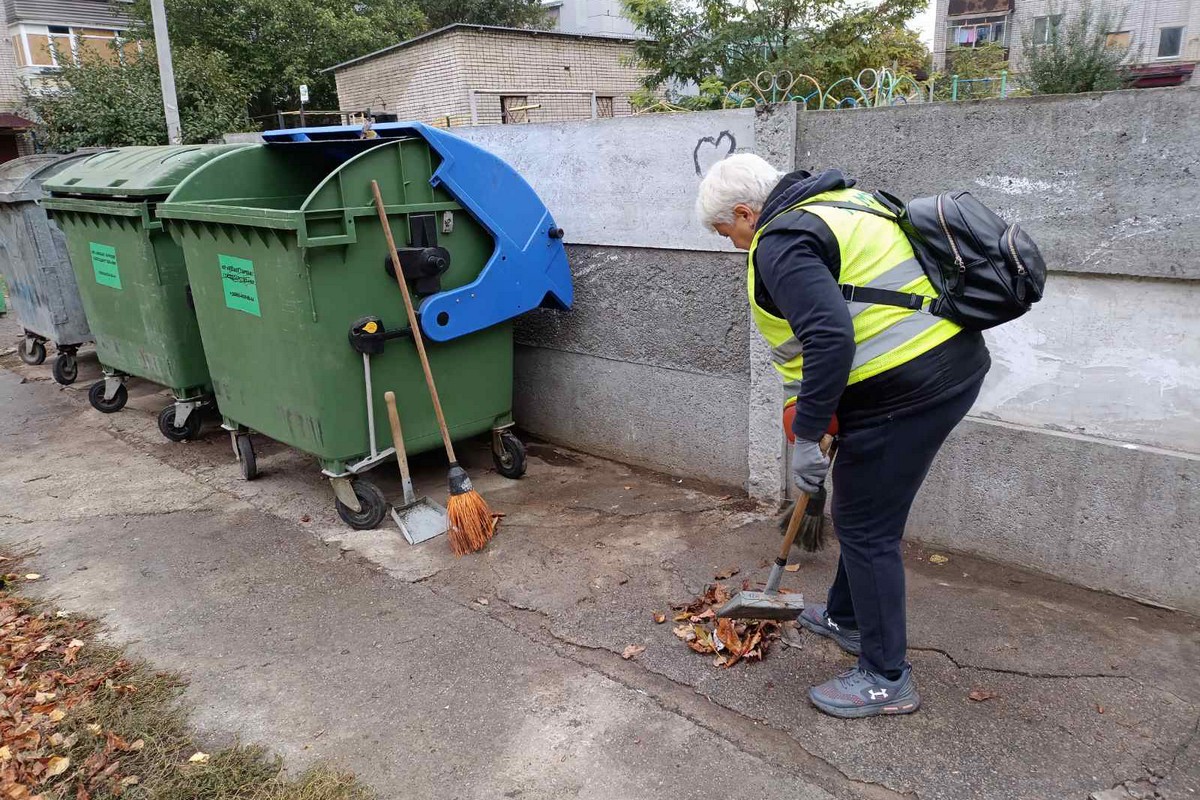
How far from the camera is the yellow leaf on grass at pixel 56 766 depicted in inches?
95.6

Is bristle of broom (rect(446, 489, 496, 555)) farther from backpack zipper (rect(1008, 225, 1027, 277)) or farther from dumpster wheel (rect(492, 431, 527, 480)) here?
backpack zipper (rect(1008, 225, 1027, 277))

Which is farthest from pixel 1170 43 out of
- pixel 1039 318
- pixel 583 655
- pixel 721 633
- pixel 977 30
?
pixel 583 655

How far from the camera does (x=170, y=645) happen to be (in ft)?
10.4

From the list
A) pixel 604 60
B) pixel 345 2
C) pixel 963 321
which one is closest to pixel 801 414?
pixel 963 321

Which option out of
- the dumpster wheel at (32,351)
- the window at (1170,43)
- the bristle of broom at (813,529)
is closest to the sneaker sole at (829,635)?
the bristle of broom at (813,529)

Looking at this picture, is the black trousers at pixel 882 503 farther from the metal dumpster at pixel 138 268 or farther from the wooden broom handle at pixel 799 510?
the metal dumpster at pixel 138 268

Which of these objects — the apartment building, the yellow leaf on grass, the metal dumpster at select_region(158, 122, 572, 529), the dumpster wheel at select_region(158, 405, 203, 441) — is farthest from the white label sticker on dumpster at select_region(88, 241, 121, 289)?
the apartment building

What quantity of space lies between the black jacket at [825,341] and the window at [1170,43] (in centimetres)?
2730

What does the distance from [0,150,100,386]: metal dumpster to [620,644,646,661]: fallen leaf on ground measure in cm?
558

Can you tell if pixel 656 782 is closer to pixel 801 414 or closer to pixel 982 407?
pixel 801 414

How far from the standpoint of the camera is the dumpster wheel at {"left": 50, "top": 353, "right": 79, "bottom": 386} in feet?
22.4

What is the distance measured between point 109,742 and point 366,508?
5.44 ft

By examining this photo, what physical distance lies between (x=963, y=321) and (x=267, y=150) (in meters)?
3.96

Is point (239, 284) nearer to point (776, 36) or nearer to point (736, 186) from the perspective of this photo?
point (736, 186)
